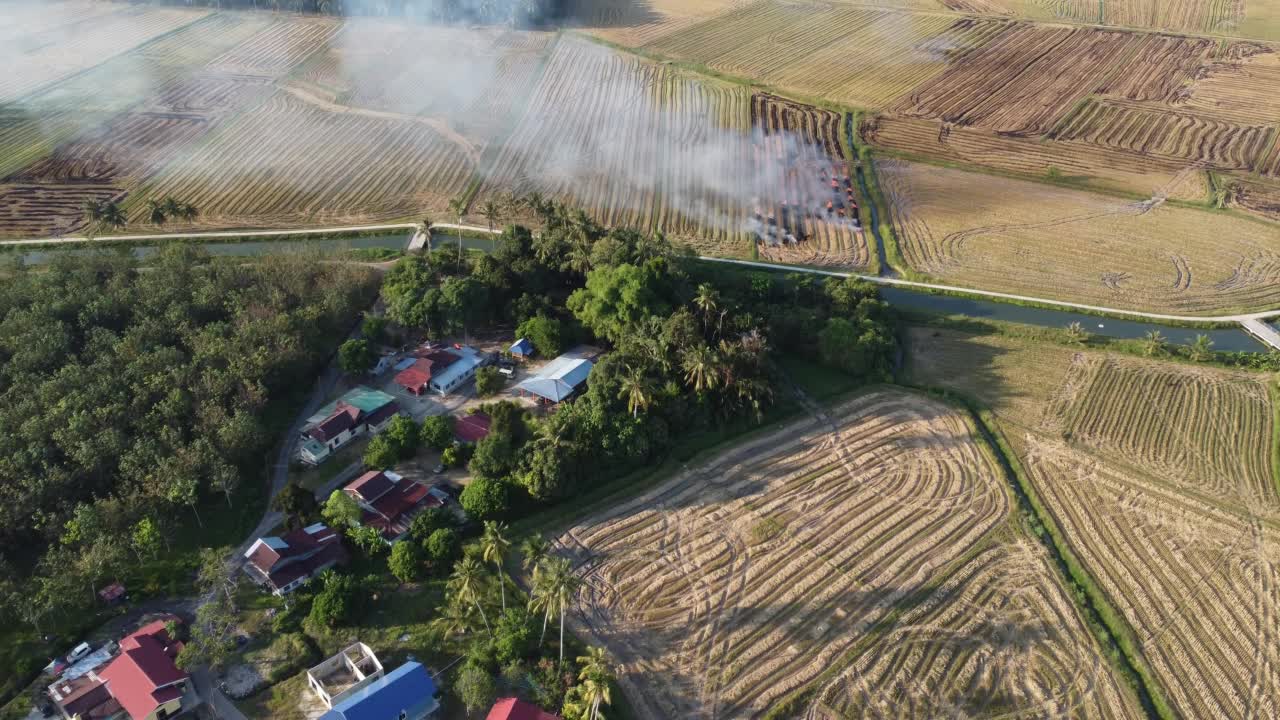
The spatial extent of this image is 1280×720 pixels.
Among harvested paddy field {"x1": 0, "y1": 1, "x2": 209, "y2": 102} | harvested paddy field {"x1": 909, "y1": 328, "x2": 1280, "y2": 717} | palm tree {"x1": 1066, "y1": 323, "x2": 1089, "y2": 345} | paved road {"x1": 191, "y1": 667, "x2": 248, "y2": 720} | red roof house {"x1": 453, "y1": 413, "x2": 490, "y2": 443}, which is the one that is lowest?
harvested paddy field {"x1": 909, "y1": 328, "x2": 1280, "y2": 717}

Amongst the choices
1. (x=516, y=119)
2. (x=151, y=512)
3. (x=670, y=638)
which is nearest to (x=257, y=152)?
(x=516, y=119)

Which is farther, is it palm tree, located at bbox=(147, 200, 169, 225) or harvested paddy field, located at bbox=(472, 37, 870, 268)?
harvested paddy field, located at bbox=(472, 37, 870, 268)

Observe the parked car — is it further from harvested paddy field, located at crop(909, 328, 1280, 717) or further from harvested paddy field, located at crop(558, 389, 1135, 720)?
harvested paddy field, located at crop(909, 328, 1280, 717)

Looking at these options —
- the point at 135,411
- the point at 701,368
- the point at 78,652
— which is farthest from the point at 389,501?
the point at 701,368

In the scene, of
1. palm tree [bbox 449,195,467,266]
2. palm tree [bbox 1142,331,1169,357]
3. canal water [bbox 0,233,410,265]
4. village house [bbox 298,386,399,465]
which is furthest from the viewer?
canal water [bbox 0,233,410,265]

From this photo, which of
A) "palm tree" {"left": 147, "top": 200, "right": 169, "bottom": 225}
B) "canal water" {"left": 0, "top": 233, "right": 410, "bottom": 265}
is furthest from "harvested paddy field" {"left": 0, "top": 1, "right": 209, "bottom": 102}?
"palm tree" {"left": 147, "top": 200, "right": 169, "bottom": 225}

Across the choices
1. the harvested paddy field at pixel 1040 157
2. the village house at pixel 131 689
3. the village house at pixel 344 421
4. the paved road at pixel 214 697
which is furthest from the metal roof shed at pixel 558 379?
the harvested paddy field at pixel 1040 157

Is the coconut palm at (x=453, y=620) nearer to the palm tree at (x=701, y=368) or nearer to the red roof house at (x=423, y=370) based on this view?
the red roof house at (x=423, y=370)
